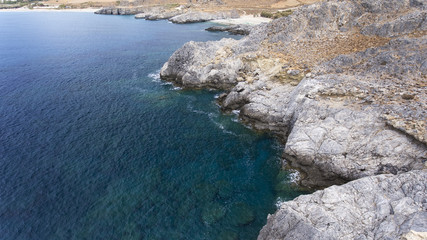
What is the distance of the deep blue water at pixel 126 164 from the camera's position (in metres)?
26.5

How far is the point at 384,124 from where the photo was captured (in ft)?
98.4

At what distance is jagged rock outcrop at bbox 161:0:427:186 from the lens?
95.7 ft

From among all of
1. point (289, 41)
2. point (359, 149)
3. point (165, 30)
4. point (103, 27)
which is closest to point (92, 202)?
point (359, 149)

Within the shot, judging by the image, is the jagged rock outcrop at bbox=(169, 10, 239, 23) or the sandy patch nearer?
the sandy patch

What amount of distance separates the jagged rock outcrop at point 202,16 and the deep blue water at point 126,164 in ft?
326

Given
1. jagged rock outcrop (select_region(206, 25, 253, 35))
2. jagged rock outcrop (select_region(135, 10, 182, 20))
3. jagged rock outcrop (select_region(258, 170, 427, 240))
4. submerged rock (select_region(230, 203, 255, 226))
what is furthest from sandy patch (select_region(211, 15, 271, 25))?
jagged rock outcrop (select_region(258, 170, 427, 240))

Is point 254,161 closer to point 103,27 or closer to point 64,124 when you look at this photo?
point 64,124

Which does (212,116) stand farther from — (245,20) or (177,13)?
(177,13)

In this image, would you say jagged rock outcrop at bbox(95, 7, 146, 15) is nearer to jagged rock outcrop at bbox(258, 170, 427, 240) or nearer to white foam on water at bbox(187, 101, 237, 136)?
white foam on water at bbox(187, 101, 237, 136)

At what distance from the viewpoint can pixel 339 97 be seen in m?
36.0

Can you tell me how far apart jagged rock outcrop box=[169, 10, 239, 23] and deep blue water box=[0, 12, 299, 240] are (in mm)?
99360

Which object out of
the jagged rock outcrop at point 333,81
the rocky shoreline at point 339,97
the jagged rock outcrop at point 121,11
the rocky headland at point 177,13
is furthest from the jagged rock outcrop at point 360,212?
the jagged rock outcrop at point 121,11

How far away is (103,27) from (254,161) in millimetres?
131518

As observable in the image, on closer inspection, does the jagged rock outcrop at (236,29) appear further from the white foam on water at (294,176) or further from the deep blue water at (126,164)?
the white foam on water at (294,176)
